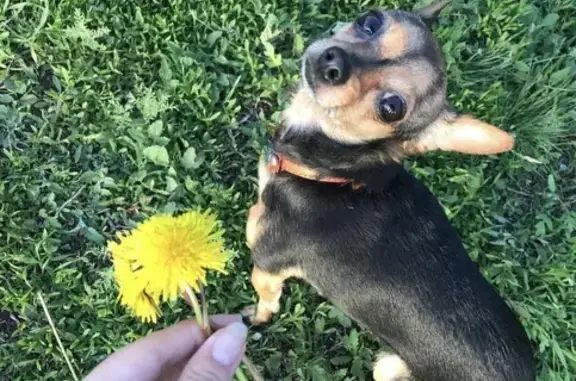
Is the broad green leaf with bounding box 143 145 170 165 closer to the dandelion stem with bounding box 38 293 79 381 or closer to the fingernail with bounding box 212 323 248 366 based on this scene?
the dandelion stem with bounding box 38 293 79 381

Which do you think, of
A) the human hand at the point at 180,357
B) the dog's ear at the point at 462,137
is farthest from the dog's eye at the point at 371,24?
the human hand at the point at 180,357

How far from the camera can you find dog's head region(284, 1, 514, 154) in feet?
11.4

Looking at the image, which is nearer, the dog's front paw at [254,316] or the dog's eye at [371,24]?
the dog's eye at [371,24]

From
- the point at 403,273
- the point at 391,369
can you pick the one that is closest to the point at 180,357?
the point at 403,273

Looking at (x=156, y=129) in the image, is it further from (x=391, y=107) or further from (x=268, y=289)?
(x=391, y=107)

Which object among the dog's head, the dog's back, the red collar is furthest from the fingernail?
the dog's head

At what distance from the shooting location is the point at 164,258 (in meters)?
2.72

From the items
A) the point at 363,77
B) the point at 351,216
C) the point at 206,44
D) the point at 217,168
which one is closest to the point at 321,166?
the point at 351,216

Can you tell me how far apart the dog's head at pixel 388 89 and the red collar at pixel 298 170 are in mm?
228

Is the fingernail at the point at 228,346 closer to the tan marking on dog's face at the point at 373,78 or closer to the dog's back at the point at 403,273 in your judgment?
the dog's back at the point at 403,273

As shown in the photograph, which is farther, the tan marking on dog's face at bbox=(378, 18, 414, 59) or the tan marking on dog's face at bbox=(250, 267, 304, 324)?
the tan marking on dog's face at bbox=(250, 267, 304, 324)

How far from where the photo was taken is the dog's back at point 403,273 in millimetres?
3750

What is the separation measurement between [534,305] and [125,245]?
3005 mm

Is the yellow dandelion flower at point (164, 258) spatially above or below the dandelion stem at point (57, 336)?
above
